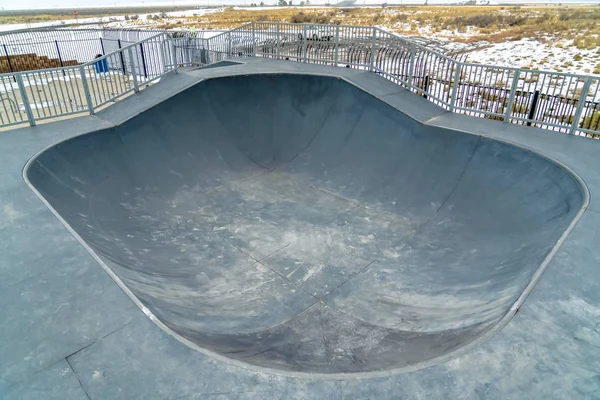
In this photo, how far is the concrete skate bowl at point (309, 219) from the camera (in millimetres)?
4887

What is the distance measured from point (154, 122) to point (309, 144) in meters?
4.28

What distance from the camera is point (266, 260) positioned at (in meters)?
7.07

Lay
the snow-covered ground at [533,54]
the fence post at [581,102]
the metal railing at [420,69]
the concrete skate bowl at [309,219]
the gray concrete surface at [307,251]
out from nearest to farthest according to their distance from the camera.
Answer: the gray concrete surface at [307,251]
the concrete skate bowl at [309,219]
the fence post at [581,102]
the metal railing at [420,69]
the snow-covered ground at [533,54]

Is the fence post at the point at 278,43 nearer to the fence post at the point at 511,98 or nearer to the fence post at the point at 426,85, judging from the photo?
A: the fence post at the point at 426,85

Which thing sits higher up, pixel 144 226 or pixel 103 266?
pixel 103 266

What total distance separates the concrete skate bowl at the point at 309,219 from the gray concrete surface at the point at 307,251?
0.04 m

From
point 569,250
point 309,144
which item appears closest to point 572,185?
point 569,250

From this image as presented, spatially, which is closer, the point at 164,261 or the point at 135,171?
the point at 164,261

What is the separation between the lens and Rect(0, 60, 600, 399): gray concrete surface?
3174 mm

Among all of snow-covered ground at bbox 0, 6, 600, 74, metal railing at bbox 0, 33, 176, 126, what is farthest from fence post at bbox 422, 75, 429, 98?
snow-covered ground at bbox 0, 6, 600, 74

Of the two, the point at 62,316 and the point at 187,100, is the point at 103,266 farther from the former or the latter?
the point at 187,100

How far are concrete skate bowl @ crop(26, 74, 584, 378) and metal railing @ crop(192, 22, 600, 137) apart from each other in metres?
1.97

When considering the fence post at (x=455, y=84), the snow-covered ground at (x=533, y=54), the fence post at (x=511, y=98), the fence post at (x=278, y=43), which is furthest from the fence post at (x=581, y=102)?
the snow-covered ground at (x=533, y=54)

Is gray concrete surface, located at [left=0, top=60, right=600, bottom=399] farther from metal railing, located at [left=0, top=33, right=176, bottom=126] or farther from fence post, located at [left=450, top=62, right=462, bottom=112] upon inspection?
metal railing, located at [left=0, top=33, right=176, bottom=126]
